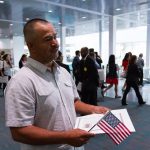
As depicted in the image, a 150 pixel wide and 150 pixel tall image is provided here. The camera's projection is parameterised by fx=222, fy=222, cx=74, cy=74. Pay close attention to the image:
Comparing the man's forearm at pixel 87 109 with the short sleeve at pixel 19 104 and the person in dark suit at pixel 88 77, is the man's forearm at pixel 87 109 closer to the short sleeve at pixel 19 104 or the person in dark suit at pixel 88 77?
the short sleeve at pixel 19 104

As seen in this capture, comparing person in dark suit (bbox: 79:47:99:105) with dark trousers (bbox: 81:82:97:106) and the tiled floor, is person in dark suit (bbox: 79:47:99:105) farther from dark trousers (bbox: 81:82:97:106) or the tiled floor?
the tiled floor

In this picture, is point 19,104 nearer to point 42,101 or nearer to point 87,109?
point 42,101

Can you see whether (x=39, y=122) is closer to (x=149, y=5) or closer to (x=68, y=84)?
(x=68, y=84)

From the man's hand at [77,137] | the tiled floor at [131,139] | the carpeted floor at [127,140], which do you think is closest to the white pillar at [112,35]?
the tiled floor at [131,139]

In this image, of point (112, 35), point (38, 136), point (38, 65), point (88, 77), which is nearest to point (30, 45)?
point (38, 65)

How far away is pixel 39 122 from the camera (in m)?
1.12

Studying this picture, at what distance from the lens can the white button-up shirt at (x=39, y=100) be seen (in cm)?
102

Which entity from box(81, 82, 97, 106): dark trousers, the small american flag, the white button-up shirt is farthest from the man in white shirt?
box(81, 82, 97, 106): dark trousers

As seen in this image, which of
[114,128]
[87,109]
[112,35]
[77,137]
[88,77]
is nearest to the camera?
[77,137]

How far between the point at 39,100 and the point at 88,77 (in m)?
3.34

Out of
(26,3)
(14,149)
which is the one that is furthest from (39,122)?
(26,3)

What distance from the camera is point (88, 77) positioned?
14.4 feet

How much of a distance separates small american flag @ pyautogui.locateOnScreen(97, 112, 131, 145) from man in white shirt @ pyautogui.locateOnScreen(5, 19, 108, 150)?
0.12 metres

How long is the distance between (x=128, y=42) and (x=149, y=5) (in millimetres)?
10317
